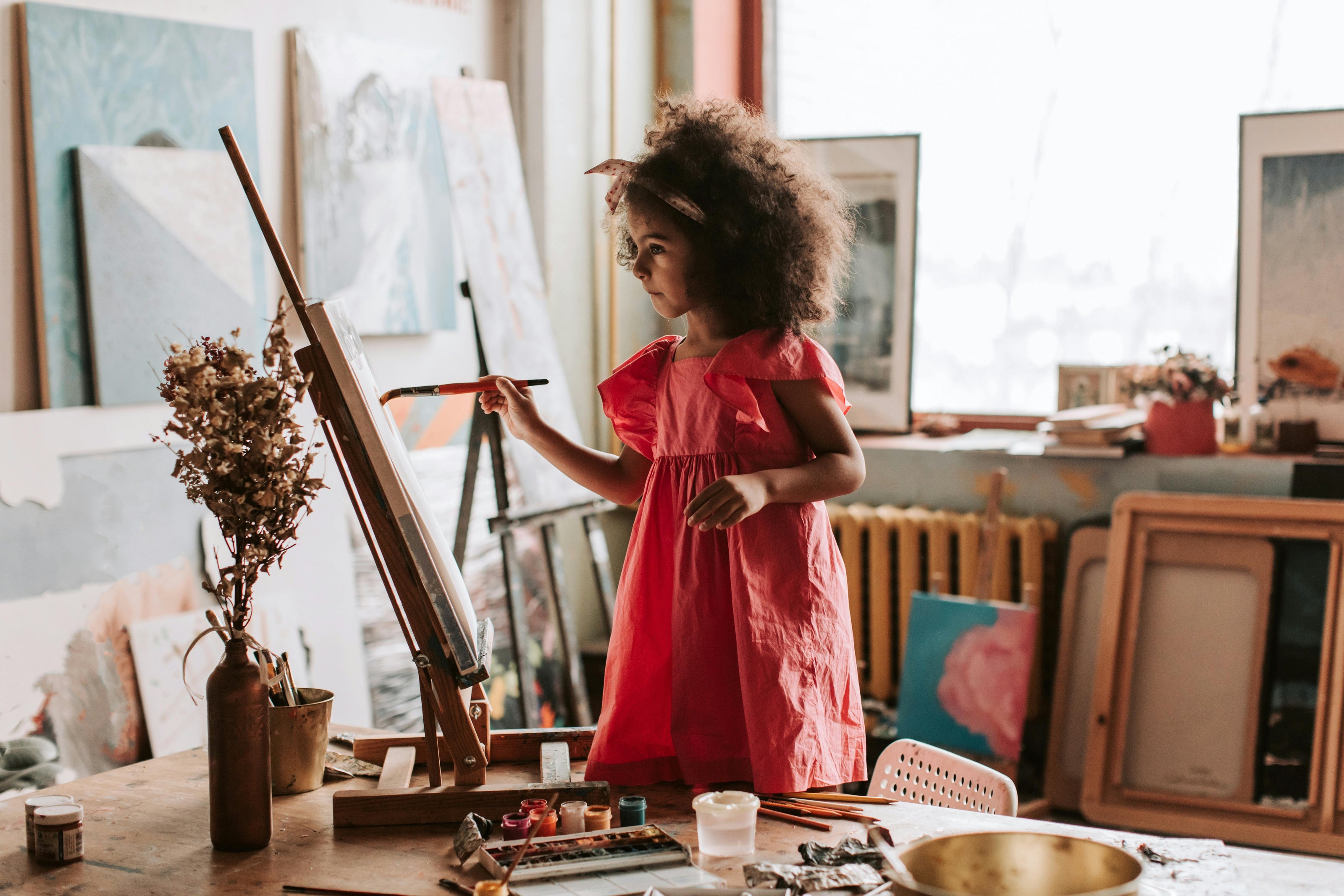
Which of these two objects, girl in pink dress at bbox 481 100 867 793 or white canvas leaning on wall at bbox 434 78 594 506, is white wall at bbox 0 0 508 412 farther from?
girl in pink dress at bbox 481 100 867 793

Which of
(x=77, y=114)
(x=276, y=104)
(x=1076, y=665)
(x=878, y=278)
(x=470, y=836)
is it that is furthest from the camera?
(x=878, y=278)

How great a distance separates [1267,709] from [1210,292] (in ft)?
3.69

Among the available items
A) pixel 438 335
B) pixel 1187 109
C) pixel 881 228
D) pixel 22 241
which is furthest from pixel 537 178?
pixel 1187 109

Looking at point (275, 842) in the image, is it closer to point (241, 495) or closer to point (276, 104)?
point (241, 495)

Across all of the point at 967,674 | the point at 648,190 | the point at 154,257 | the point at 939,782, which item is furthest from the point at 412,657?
the point at 967,674

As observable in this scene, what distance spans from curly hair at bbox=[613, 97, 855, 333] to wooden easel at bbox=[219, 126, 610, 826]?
0.48 metres

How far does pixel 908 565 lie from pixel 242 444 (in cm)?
243

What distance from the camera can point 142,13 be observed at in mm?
2443

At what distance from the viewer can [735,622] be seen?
5.02ft

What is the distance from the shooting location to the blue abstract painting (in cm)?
225

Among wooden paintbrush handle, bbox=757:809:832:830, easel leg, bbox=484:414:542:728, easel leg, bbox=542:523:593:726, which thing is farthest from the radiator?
wooden paintbrush handle, bbox=757:809:832:830

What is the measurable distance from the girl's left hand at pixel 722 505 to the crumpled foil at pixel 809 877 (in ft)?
1.26

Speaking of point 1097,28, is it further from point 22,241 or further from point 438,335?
point 22,241

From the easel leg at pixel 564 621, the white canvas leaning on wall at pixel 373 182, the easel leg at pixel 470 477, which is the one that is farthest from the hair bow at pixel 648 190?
the easel leg at pixel 564 621
